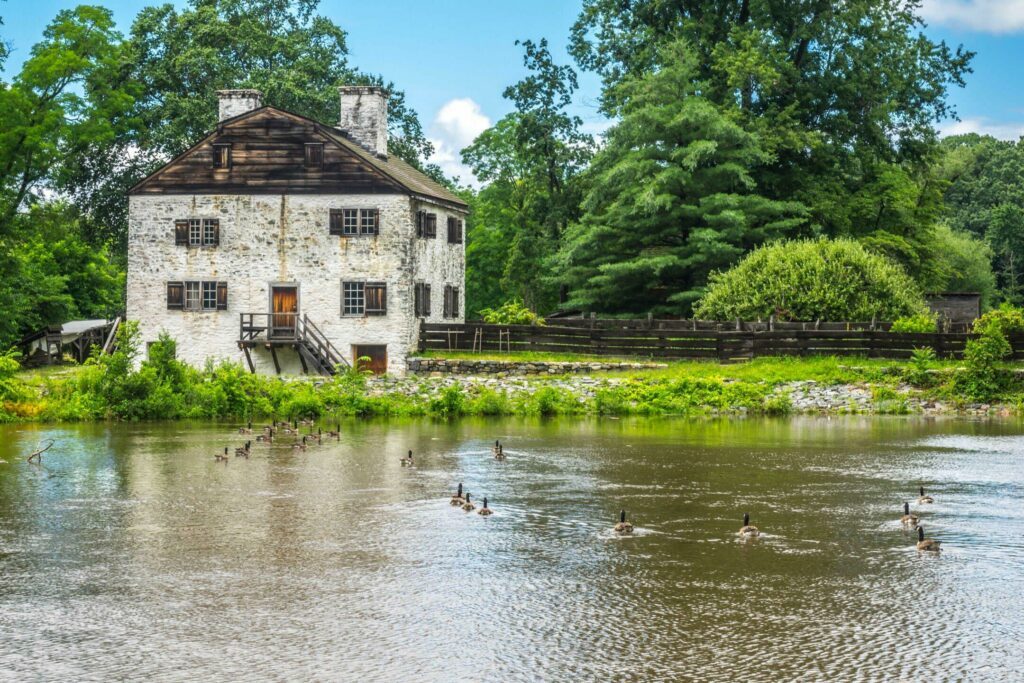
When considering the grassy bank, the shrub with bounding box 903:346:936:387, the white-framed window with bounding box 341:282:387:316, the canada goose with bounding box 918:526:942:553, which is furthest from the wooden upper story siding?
the canada goose with bounding box 918:526:942:553

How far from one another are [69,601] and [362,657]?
3.80 metres

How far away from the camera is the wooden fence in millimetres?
40969

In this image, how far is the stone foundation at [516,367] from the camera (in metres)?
43.2

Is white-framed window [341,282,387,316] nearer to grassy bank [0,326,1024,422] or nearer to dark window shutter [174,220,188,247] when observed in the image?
dark window shutter [174,220,188,247]

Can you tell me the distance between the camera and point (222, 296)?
49875mm

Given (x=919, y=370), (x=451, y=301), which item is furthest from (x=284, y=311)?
(x=919, y=370)

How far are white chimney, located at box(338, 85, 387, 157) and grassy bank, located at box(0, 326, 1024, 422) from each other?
611 inches

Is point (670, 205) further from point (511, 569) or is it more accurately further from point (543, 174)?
point (511, 569)

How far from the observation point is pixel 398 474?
76.9 ft

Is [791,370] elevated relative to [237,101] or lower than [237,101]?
lower

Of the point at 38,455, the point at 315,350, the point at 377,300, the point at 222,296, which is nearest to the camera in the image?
the point at 38,455

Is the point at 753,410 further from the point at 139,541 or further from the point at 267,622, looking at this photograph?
the point at 267,622

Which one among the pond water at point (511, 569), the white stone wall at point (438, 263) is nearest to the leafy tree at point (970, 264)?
the white stone wall at point (438, 263)

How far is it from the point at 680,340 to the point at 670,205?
24.5 feet
